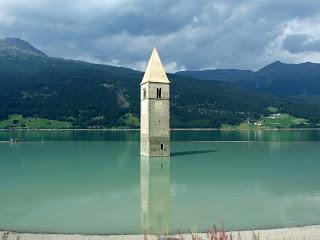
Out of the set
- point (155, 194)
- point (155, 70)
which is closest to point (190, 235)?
point (155, 194)

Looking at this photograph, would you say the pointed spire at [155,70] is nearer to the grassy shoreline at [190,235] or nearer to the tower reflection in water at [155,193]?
the tower reflection in water at [155,193]

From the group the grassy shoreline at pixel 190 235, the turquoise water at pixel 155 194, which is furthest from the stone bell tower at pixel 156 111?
the grassy shoreline at pixel 190 235

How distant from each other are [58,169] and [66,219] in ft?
108

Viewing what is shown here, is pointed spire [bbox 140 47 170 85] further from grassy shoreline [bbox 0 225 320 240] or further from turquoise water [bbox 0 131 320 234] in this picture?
grassy shoreline [bbox 0 225 320 240]

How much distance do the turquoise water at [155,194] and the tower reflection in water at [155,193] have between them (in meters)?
0.08

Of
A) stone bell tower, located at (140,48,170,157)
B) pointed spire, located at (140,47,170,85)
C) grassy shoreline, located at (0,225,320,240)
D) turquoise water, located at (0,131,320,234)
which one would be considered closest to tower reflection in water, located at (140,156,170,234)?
turquoise water, located at (0,131,320,234)

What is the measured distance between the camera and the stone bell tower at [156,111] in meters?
71.8

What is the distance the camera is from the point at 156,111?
237ft

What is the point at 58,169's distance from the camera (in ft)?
210

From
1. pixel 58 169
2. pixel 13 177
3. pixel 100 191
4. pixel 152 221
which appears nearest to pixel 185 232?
pixel 152 221

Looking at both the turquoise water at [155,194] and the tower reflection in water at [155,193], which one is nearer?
the tower reflection in water at [155,193]

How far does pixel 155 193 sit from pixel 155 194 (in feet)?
2.05

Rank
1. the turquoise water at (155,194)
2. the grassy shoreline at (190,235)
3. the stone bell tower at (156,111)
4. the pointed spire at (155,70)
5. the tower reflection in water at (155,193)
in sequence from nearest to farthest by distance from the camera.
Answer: the grassy shoreline at (190,235) → the tower reflection in water at (155,193) → the turquoise water at (155,194) → the stone bell tower at (156,111) → the pointed spire at (155,70)

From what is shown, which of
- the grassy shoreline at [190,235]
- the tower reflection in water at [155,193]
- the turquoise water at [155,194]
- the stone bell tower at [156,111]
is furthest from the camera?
the stone bell tower at [156,111]
